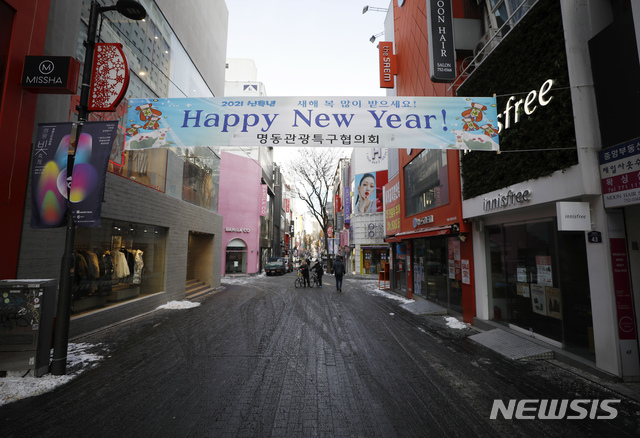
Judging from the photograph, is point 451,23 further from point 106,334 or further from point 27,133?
point 106,334

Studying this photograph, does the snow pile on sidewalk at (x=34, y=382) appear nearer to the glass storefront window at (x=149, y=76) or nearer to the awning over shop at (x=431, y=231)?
the glass storefront window at (x=149, y=76)

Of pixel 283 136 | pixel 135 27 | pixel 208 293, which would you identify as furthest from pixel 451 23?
pixel 208 293

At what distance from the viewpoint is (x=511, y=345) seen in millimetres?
6309

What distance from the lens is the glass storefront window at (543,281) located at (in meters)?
5.55

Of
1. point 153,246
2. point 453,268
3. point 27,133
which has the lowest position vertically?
point 453,268

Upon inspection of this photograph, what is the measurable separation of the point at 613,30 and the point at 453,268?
7015 millimetres

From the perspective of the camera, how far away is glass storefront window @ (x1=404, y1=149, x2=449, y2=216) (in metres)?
10.3

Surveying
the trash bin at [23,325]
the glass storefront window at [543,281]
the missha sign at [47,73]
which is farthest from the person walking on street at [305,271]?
the missha sign at [47,73]

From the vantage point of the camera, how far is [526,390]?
438cm

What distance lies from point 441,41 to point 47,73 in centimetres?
936

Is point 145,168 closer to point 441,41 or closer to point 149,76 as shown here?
point 149,76

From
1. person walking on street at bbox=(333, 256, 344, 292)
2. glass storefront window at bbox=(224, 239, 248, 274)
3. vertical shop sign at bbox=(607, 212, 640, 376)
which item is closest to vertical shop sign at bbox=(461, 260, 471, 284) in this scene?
vertical shop sign at bbox=(607, 212, 640, 376)

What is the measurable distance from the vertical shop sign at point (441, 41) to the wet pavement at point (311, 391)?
7293 millimetres

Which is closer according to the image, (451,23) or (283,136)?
(283,136)
